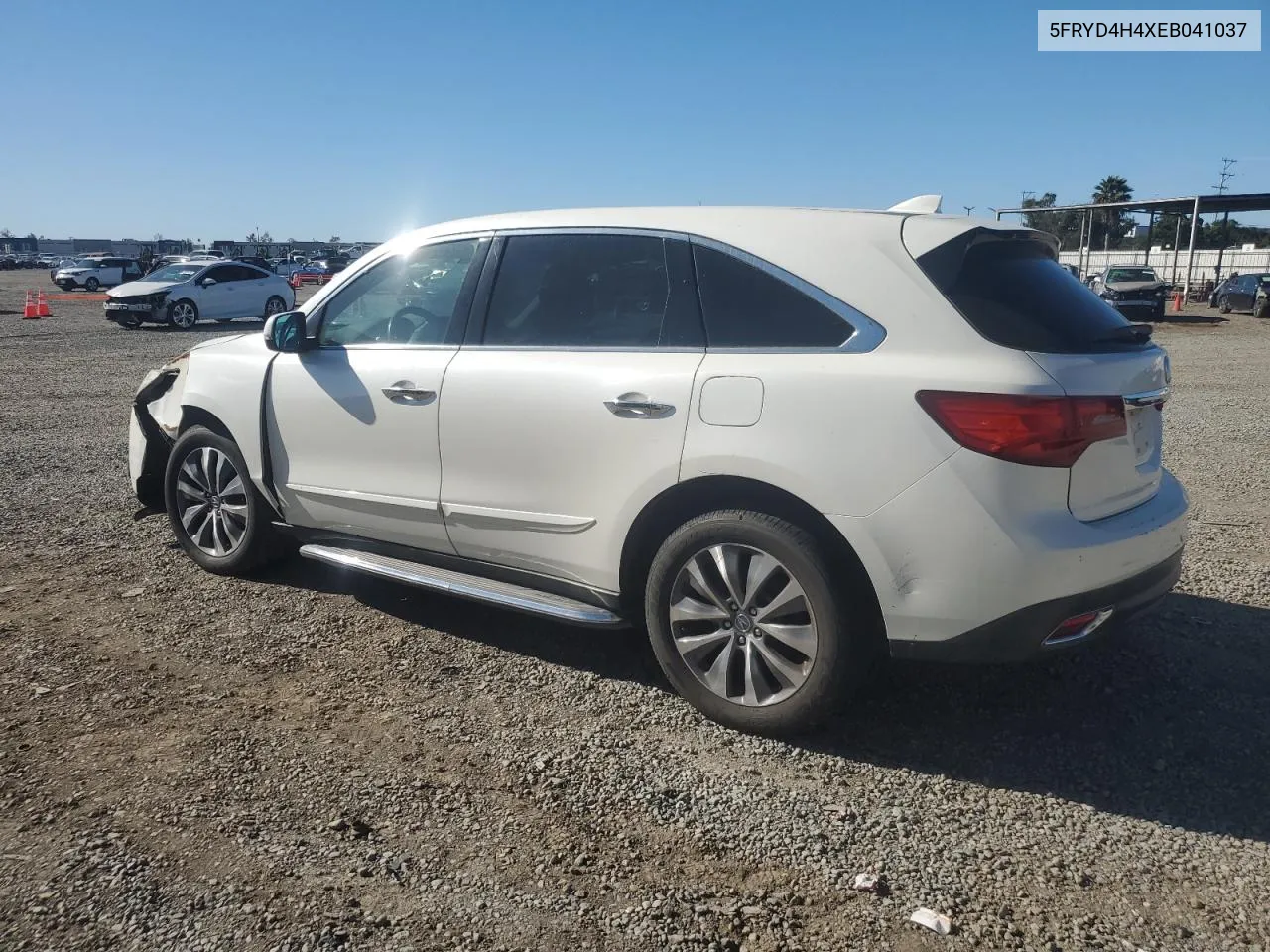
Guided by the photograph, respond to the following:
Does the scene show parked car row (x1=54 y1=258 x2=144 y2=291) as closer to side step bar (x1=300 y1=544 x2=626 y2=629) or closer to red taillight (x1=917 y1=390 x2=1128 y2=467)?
side step bar (x1=300 y1=544 x2=626 y2=629)

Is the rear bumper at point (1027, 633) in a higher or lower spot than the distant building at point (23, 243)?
lower

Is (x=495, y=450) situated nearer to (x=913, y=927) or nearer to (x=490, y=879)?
(x=490, y=879)

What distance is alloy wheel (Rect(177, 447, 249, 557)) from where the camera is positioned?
5.14 meters

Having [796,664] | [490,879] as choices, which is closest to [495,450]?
[796,664]

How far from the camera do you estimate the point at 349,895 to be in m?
2.67

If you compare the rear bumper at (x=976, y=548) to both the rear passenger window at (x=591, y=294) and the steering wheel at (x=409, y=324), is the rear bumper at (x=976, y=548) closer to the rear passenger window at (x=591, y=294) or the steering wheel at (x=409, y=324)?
the rear passenger window at (x=591, y=294)

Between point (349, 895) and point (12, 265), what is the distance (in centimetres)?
9347

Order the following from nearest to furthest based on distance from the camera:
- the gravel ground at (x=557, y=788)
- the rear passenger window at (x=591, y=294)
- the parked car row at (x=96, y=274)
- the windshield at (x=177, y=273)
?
the gravel ground at (x=557, y=788) < the rear passenger window at (x=591, y=294) < the windshield at (x=177, y=273) < the parked car row at (x=96, y=274)

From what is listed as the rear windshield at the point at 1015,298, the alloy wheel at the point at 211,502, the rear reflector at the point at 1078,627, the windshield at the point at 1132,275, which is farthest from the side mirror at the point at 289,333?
the windshield at the point at 1132,275

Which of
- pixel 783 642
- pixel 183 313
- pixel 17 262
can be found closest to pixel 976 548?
pixel 783 642

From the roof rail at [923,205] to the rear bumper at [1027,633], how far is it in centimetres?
161

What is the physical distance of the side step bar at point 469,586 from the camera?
3.83m

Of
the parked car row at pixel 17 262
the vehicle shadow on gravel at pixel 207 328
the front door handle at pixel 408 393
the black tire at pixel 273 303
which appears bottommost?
the vehicle shadow on gravel at pixel 207 328

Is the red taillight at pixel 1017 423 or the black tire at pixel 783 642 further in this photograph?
the black tire at pixel 783 642
